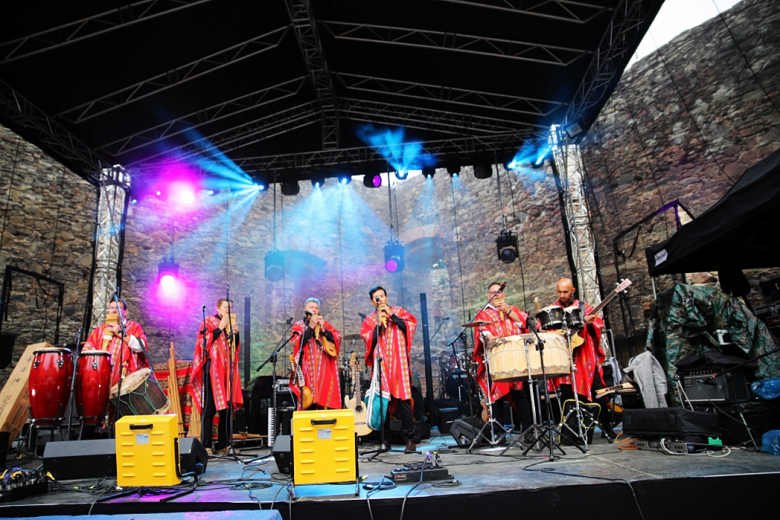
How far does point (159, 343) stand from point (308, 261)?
4.53 meters

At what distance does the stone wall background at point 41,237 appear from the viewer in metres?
9.35

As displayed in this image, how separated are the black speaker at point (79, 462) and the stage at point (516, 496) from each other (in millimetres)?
331

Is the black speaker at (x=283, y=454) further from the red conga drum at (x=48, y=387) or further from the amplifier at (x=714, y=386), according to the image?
the amplifier at (x=714, y=386)

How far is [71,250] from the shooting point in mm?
10289

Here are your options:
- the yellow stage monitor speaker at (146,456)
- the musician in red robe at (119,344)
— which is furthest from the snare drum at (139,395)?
the yellow stage monitor speaker at (146,456)

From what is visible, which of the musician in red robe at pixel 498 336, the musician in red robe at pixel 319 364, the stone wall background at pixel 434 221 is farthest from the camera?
the stone wall background at pixel 434 221

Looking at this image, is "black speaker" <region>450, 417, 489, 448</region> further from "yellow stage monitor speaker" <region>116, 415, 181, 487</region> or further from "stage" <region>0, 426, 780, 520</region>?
"yellow stage monitor speaker" <region>116, 415, 181, 487</region>

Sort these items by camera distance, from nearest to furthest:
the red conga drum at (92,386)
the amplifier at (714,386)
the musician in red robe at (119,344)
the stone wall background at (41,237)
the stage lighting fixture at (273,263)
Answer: the amplifier at (714,386), the red conga drum at (92,386), the musician in red robe at (119,344), the stone wall background at (41,237), the stage lighting fixture at (273,263)

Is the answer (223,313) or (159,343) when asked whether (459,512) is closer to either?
(223,313)

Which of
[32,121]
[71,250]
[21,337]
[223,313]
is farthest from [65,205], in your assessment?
[223,313]

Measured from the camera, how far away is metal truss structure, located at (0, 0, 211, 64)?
560cm

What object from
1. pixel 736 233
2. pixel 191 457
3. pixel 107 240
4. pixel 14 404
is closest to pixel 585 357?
pixel 736 233

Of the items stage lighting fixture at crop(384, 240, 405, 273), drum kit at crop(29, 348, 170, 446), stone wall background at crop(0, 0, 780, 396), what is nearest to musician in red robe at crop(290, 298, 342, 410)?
drum kit at crop(29, 348, 170, 446)

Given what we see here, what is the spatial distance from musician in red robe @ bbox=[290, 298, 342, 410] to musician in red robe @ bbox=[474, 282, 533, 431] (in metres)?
1.58
